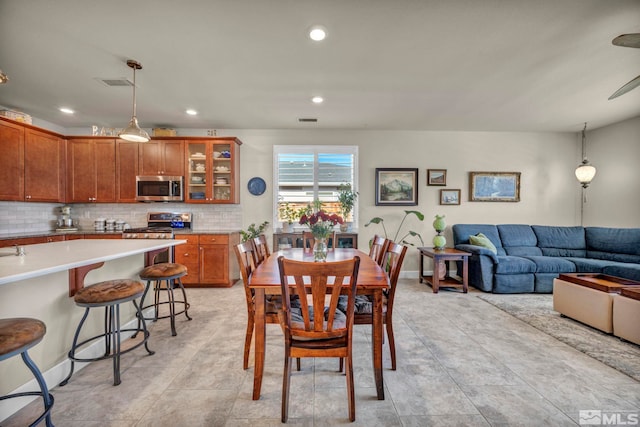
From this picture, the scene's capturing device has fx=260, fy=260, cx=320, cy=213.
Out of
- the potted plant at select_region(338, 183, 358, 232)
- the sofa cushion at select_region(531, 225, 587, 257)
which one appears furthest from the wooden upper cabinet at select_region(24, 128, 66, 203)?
the sofa cushion at select_region(531, 225, 587, 257)

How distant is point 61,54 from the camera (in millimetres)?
2422

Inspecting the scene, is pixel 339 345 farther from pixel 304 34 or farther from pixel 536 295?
pixel 536 295

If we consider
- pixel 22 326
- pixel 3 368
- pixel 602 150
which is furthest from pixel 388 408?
pixel 602 150

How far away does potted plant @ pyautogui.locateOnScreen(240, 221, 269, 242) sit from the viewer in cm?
442

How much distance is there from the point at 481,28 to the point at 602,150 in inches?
175

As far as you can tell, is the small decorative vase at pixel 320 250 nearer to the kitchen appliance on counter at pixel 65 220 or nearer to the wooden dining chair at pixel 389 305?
the wooden dining chair at pixel 389 305

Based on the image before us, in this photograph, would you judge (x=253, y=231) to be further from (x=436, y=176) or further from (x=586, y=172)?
(x=586, y=172)

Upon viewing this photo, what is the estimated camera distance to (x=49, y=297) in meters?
1.78

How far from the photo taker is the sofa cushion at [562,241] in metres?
4.45

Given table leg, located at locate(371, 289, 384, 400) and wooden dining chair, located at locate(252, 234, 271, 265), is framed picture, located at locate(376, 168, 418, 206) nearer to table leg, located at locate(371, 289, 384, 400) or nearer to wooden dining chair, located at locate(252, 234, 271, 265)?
wooden dining chair, located at locate(252, 234, 271, 265)

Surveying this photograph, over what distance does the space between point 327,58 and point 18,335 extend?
2810 millimetres

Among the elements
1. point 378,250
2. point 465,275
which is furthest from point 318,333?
point 465,275

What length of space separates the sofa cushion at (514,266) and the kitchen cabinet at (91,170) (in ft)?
20.5

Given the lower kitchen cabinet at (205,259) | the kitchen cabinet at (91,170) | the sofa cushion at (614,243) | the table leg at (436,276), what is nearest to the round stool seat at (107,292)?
the lower kitchen cabinet at (205,259)
